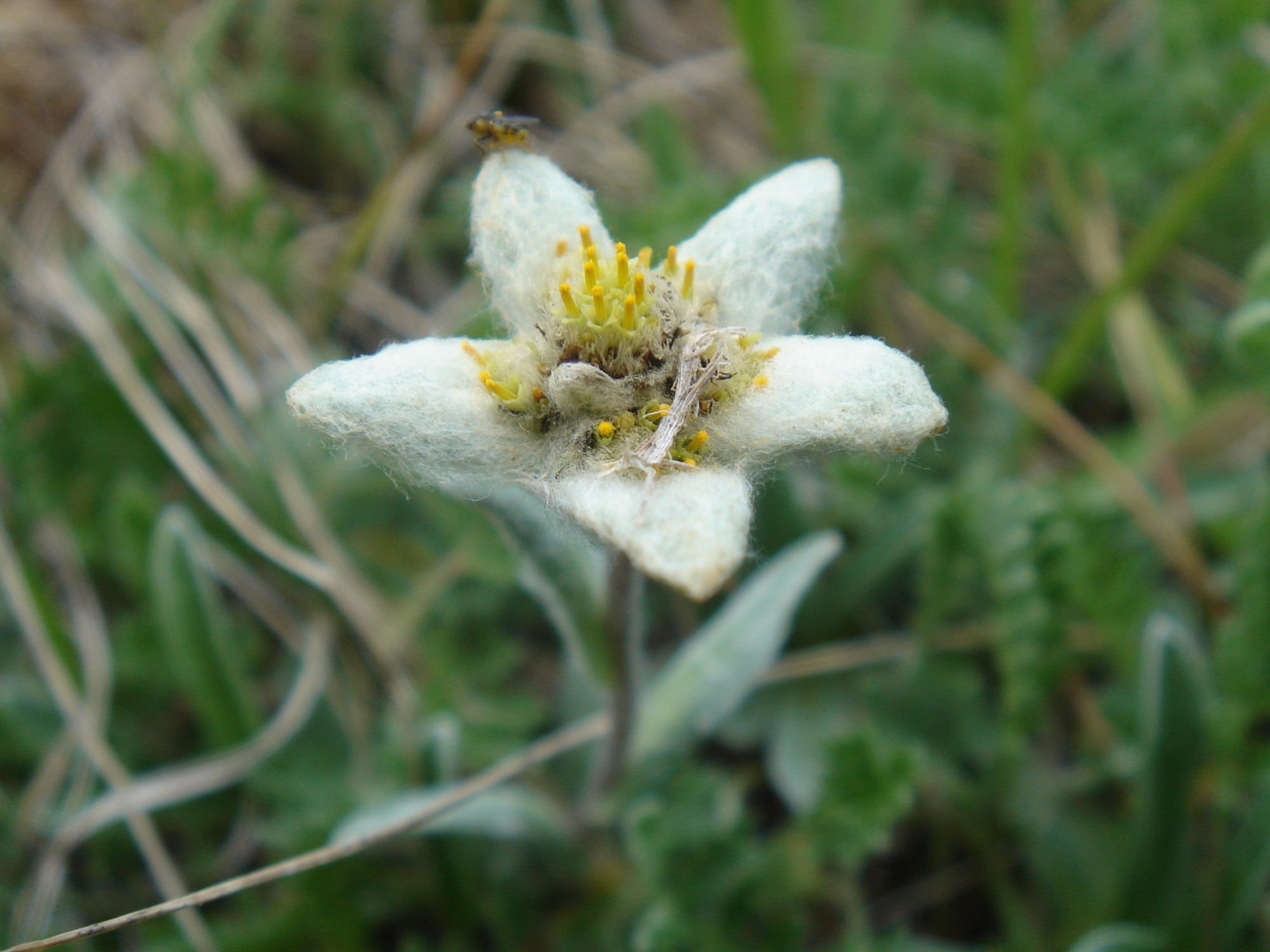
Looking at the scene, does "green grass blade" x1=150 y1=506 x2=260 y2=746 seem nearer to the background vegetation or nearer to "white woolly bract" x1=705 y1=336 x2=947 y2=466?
the background vegetation

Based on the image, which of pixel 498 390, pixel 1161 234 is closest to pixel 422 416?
pixel 498 390

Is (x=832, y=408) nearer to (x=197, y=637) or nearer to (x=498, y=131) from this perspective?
(x=498, y=131)

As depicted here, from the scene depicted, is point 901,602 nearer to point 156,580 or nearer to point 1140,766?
point 1140,766

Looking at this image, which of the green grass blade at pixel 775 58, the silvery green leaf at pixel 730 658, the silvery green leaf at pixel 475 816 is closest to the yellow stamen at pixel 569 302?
the silvery green leaf at pixel 730 658

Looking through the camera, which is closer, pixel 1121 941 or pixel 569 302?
pixel 569 302

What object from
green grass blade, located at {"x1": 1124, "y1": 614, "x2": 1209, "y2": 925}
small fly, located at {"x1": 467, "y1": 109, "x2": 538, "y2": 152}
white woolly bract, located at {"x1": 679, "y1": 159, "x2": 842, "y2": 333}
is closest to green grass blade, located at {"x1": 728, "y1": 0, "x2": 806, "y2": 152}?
white woolly bract, located at {"x1": 679, "y1": 159, "x2": 842, "y2": 333}
